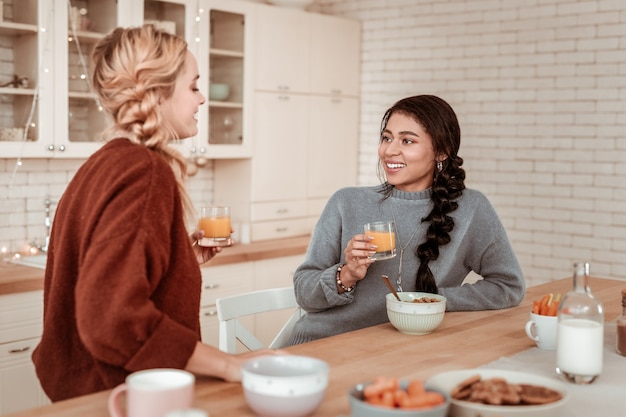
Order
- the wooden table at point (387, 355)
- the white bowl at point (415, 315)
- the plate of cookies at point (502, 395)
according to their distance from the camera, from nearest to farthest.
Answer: the plate of cookies at point (502, 395)
the wooden table at point (387, 355)
the white bowl at point (415, 315)

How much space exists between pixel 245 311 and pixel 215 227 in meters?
0.37

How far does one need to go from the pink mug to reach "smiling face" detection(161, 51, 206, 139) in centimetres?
63

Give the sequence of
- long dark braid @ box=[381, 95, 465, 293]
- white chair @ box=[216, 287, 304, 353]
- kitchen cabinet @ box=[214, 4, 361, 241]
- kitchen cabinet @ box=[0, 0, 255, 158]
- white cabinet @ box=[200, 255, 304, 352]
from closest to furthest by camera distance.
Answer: white chair @ box=[216, 287, 304, 353]
long dark braid @ box=[381, 95, 465, 293]
kitchen cabinet @ box=[0, 0, 255, 158]
white cabinet @ box=[200, 255, 304, 352]
kitchen cabinet @ box=[214, 4, 361, 241]

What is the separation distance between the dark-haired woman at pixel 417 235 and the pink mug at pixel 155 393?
1.18m

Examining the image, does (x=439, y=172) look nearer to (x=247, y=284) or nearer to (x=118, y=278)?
(x=118, y=278)

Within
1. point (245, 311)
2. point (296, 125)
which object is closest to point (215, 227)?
point (245, 311)

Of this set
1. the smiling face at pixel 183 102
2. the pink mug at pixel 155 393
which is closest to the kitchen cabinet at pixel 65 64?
the smiling face at pixel 183 102

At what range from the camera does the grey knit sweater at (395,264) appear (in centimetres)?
274

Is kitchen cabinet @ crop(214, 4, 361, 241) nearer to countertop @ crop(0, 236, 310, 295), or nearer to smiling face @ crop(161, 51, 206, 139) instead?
countertop @ crop(0, 236, 310, 295)

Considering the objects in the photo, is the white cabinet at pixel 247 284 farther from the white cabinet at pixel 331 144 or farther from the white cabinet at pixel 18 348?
the white cabinet at pixel 18 348

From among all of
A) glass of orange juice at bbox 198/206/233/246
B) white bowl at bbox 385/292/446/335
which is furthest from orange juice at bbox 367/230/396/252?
glass of orange juice at bbox 198/206/233/246

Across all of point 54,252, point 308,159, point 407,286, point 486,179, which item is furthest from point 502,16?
point 54,252

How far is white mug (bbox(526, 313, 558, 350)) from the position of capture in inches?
87.0

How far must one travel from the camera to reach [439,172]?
2.94 m
